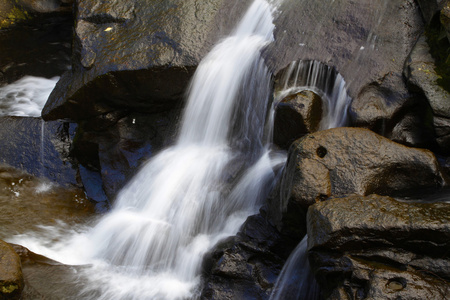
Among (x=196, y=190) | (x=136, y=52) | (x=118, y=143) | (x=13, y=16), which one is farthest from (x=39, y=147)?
(x=13, y=16)

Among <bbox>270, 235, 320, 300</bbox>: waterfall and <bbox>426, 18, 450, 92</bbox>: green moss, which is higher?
<bbox>426, 18, 450, 92</bbox>: green moss

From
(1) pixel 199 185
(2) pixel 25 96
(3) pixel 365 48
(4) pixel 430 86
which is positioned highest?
(3) pixel 365 48

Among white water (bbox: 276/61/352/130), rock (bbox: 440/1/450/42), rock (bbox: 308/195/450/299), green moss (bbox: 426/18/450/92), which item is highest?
rock (bbox: 440/1/450/42)

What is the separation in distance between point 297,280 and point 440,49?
3.31 meters

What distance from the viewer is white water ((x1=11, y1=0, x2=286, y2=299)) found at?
4.36 metres

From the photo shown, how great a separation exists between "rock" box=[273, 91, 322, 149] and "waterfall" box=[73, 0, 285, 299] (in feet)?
1.27

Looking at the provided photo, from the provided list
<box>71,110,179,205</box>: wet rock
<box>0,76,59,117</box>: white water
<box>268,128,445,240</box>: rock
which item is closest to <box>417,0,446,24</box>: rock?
<box>268,128,445,240</box>: rock

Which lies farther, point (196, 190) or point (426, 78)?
point (196, 190)

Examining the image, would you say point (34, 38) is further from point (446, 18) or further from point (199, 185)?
point (446, 18)

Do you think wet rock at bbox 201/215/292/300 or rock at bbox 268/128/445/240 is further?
wet rock at bbox 201/215/292/300

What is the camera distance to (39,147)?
615cm

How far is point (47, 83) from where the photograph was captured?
782cm

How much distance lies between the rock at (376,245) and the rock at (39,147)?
415 cm

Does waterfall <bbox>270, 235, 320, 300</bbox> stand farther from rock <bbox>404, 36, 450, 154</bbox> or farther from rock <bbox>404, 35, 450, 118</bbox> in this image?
rock <bbox>404, 35, 450, 118</bbox>
